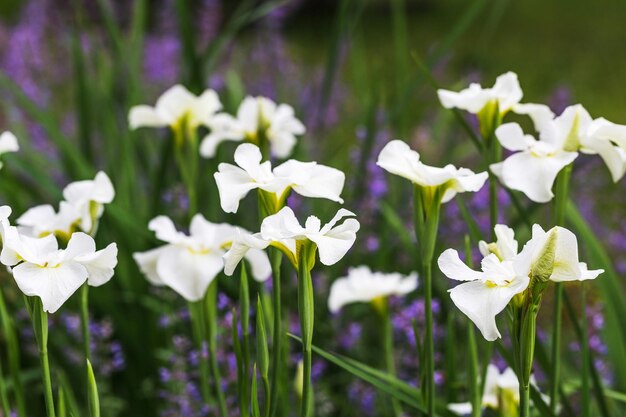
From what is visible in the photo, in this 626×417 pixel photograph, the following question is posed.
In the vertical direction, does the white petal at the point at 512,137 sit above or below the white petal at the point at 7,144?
below

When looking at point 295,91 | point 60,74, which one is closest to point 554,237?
point 295,91

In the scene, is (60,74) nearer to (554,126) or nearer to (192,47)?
(192,47)

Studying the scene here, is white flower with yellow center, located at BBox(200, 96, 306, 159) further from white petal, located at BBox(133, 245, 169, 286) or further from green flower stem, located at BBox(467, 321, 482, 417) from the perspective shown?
green flower stem, located at BBox(467, 321, 482, 417)

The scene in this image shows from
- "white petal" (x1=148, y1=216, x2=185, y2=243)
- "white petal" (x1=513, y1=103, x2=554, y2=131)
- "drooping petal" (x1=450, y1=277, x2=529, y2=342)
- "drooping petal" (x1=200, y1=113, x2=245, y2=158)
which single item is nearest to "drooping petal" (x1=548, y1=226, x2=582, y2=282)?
"drooping petal" (x1=450, y1=277, x2=529, y2=342)

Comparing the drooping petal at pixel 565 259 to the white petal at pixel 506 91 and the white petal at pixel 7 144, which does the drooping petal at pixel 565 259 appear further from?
the white petal at pixel 7 144

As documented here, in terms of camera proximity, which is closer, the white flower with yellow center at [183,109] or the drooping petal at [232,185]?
the drooping petal at [232,185]

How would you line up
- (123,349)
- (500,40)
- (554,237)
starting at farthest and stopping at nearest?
(500,40)
(123,349)
(554,237)

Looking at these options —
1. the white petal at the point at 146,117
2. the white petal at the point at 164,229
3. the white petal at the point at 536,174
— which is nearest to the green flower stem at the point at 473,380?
the white petal at the point at 536,174
